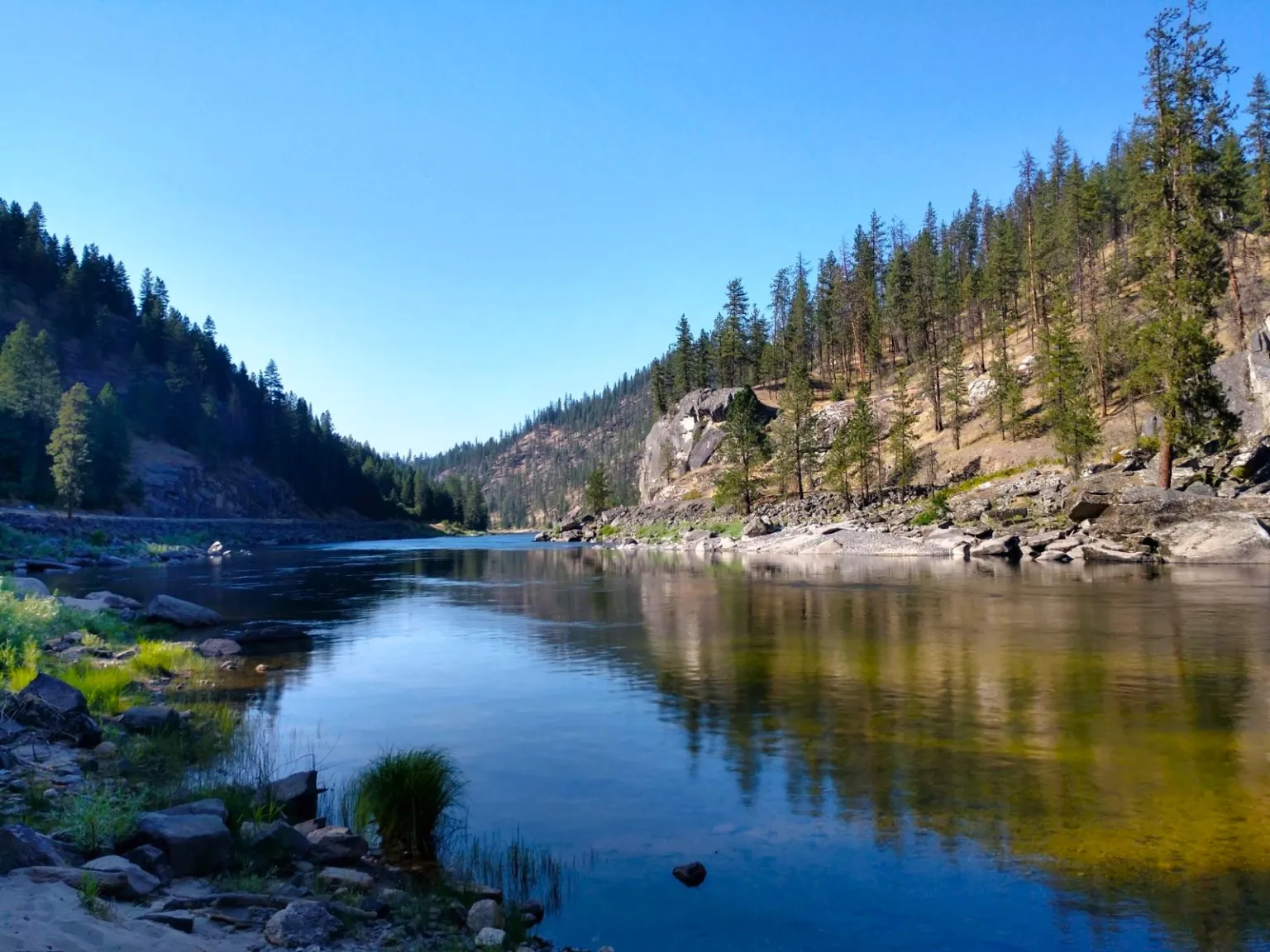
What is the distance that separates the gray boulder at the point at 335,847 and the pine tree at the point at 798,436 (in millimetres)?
81848

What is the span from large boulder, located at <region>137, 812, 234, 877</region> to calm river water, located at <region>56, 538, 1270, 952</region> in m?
2.99

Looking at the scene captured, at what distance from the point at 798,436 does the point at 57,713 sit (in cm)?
8306

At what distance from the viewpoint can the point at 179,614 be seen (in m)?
26.6

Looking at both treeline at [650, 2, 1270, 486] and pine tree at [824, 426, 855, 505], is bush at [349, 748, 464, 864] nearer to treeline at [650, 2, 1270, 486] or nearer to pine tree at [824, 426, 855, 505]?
treeline at [650, 2, 1270, 486]

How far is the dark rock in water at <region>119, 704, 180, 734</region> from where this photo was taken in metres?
12.6

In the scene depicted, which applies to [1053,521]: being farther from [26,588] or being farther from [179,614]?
[26,588]

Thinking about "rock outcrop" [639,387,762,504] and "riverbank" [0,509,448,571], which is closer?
"riverbank" [0,509,448,571]

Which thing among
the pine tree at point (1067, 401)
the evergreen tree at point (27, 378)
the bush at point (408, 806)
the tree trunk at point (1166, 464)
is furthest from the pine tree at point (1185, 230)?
the evergreen tree at point (27, 378)

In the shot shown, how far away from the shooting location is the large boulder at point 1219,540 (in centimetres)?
3622

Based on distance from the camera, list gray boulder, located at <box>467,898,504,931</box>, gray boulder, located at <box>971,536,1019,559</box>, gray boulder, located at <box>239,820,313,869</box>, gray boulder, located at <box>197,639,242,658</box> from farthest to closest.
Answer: gray boulder, located at <box>971,536,1019,559</box> → gray boulder, located at <box>197,639,242,658</box> → gray boulder, located at <box>239,820,313,869</box> → gray boulder, located at <box>467,898,504,931</box>

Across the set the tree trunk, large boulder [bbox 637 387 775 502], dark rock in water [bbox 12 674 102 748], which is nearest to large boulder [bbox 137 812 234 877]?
dark rock in water [bbox 12 674 102 748]

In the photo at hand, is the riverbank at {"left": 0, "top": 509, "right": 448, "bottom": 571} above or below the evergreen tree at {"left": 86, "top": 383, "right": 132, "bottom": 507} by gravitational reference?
below

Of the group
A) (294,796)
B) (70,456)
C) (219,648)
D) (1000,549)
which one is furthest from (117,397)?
(294,796)

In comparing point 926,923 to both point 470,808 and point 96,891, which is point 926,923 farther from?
point 96,891
